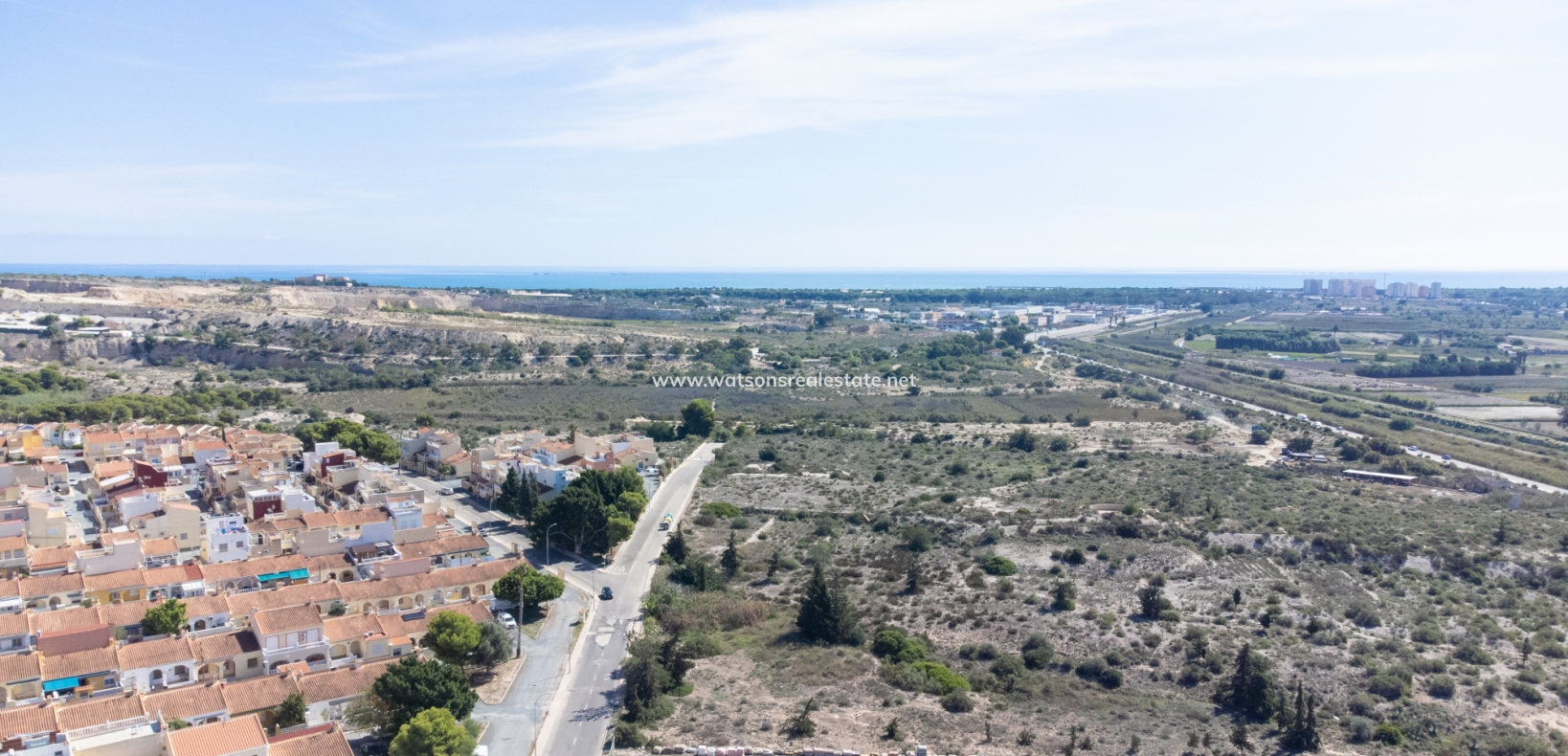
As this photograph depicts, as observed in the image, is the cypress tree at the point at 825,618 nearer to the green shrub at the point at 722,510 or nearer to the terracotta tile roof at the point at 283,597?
the green shrub at the point at 722,510

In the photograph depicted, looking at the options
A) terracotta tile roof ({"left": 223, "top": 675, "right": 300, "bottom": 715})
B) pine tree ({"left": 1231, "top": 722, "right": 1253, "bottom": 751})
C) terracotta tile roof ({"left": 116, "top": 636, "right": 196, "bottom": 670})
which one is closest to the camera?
pine tree ({"left": 1231, "top": 722, "right": 1253, "bottom": 751})

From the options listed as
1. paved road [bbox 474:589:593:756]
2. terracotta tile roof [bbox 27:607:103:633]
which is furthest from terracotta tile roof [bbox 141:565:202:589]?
paved road [bbox 474:589:593:756]

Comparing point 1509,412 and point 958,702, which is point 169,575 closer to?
point 958,702

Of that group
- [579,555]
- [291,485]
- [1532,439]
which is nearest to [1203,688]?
[579,555]

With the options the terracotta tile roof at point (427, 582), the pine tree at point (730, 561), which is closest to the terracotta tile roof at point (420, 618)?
the terracotta tile roof at point (427, 582)

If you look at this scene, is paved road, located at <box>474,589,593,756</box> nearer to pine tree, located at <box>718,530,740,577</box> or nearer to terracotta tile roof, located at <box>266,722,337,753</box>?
terracotta tile roof, located at <box>266,722,337,753</box>

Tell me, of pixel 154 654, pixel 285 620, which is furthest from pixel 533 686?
pixel 154 654
